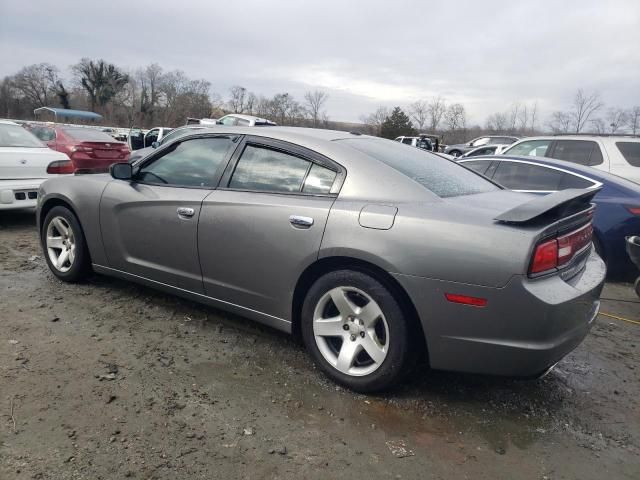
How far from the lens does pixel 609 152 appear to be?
6793 millimetres

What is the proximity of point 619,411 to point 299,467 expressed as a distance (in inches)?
74.7

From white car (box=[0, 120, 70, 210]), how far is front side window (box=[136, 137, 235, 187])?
3.38m

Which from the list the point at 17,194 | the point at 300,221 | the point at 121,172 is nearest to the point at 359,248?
the point at 300,221

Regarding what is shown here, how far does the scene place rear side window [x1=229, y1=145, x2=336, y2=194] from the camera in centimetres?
293

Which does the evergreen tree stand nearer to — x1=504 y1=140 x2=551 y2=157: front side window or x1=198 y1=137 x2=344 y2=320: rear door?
x1=504 y1=140 x2=551 y2=157: front side window

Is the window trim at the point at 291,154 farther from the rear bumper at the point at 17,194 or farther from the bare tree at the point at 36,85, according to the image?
the bare tree at the point at 36,85

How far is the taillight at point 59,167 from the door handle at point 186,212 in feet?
14.1

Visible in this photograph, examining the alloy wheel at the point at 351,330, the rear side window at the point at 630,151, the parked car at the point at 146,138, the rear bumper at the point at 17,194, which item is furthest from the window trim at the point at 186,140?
the parked car at the point at 146,138

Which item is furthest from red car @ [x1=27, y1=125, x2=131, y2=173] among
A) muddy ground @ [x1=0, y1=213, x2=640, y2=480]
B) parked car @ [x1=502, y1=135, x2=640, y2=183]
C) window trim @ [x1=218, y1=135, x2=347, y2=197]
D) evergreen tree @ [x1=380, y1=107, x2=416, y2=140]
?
evergreen tree @ [x1=380, y1=107, x2=416, y2=140]

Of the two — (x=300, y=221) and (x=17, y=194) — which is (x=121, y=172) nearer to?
(x=300, y=221)

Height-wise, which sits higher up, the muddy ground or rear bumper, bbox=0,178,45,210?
rear bumper, bbox=0,178,45,210

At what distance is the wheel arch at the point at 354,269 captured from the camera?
2.53 m

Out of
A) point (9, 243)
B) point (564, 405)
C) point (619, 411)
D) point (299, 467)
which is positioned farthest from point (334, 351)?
point (9, 243)

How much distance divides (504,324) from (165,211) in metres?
2.42
